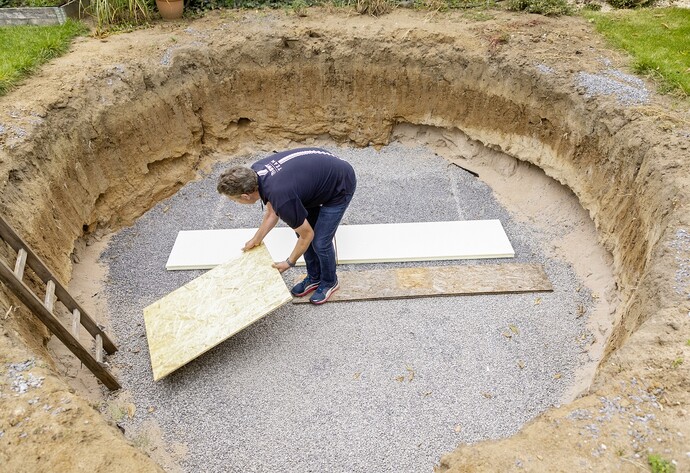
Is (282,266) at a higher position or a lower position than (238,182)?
lower

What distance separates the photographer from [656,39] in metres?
7.38

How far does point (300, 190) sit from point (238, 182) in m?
0.56

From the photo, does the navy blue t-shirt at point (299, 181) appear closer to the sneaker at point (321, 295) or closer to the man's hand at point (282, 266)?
the man's hand at point (282, 266)

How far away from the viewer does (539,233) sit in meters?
6.66

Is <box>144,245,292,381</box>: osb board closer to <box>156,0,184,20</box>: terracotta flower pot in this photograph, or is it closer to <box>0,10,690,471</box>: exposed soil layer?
<box>0,10,690,471</box>: exposed soil layer

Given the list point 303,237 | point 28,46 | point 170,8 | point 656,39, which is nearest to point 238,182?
point 303,237

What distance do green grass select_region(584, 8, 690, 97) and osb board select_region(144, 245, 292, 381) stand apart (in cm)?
572

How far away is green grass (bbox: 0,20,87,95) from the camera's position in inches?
254

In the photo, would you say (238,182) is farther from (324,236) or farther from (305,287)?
(305,287)

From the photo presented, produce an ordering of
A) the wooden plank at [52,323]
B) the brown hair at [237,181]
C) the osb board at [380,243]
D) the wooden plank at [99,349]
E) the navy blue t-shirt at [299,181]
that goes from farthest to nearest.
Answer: the osb board at [380,243] → the wooden plank at [99,349] → the navy blue t-shirt at [299,181] → the brown hair at [237,181] → the wooden plank at [52,323]

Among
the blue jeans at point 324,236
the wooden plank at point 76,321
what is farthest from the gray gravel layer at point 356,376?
the wooden plank at point 76,321

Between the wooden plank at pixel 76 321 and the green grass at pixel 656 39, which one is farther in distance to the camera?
the green grass at pixel 656 39

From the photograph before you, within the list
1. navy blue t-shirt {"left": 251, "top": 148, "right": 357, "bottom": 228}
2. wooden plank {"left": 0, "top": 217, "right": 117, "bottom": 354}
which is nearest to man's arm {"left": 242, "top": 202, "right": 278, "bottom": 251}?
navy blue t-shirt {"left": 251, "top": 148, "right": 357, "bottom": 228}

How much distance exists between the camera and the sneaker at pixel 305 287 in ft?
18.7
